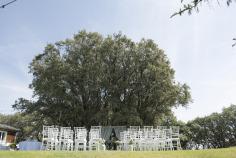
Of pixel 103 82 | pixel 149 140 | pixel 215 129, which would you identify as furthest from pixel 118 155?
pixel 215 129

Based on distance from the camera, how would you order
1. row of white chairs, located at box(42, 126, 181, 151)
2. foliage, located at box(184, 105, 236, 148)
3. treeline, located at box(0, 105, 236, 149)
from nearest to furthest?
row of white chairs, located at box(42, 126, 181, 151) < treeline, located at box(0, 105, 236, 149) < foliage, located at box(184, 105, 236, 148)

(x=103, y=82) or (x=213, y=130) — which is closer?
(x=103, y=82)

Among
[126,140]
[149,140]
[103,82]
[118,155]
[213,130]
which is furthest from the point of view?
[213,130]

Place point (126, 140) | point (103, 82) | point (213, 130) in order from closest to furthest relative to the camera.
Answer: point (126, 140) < point (103, 82) < point (213, 130)

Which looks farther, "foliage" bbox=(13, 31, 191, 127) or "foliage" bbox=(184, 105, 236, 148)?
"foliage" bbox=(184, 105, 236, 148)

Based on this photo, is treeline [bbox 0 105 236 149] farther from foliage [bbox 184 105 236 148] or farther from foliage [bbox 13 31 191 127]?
foliage [bbox 13 31 191 127]

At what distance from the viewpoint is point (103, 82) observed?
24.9 metres

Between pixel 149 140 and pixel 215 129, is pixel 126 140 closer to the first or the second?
pixel 149 140

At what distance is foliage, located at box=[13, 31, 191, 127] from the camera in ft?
80.7

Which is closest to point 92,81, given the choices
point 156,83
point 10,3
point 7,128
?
point 156,83

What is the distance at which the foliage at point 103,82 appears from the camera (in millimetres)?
24609

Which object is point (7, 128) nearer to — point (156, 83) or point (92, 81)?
point (92, 81)

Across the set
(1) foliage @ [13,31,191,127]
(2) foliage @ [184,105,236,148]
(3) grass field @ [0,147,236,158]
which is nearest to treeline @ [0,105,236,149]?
(2) foliage @ [184,105,236,148]

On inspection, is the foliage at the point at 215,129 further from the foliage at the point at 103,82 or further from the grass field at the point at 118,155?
the grass field at the point at 118,155
